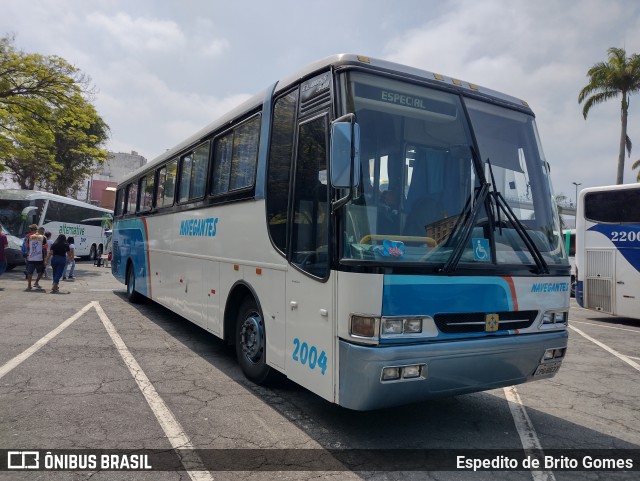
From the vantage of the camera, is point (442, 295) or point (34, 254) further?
point (34, 254)

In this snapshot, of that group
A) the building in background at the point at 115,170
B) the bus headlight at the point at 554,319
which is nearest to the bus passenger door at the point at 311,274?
the bus headlight at the point at 554,319

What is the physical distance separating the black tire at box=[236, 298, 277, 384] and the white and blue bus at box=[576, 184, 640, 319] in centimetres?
1016

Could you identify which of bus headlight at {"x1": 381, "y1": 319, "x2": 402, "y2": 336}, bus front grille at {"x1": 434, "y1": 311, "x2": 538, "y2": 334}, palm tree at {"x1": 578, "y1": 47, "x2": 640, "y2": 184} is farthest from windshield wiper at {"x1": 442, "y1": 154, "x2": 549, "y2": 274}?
palm tree at {"x1": 578, "y1": 47, "x2": 640, "y2": 184}

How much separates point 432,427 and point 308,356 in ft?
4.52

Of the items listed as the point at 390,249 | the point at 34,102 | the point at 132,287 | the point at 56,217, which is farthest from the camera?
the point at 56,217

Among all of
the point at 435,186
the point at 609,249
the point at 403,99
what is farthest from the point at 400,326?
the point at 609,249

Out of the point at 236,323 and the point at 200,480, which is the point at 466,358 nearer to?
the point at 200,480

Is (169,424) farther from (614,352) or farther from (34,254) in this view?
(34,254)

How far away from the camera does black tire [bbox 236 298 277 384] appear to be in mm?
5266

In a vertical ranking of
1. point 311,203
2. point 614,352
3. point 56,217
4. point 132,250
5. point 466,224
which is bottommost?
point 614,352

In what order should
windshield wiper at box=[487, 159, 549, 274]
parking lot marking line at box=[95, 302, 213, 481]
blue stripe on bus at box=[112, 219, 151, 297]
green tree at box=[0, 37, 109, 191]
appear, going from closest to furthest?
parking lot marking line at box=[95, 302, 213, 481]
windshield wiper at box=[487, 159, 549, 274]
blue stripe on bus at box=[112, 219, 151, 297]
green tree at box=[0, 37, 109, 191]

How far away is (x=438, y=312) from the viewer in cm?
385

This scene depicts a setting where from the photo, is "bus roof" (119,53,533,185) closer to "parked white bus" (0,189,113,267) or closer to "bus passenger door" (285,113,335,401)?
"bus passenger door" (285,113,335,401)

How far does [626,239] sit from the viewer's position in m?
11.8
